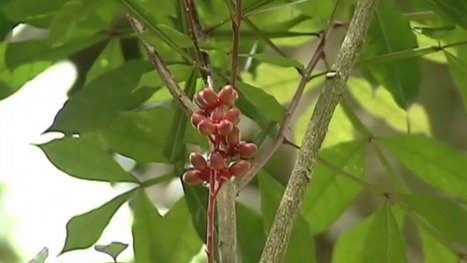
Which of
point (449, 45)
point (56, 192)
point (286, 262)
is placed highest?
point (449, 45)

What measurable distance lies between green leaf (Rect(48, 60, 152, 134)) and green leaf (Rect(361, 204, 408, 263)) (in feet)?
0.54

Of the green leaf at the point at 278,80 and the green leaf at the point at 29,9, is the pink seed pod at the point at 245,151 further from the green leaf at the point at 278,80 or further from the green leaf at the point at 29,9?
the green leaf at the point at 278,80

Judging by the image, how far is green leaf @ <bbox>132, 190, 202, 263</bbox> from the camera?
0.54 meters

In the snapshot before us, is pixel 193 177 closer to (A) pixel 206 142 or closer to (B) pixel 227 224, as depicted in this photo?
(B) pixel 227 224

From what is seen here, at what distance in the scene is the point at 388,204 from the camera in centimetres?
53

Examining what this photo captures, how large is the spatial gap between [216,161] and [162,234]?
0.22m

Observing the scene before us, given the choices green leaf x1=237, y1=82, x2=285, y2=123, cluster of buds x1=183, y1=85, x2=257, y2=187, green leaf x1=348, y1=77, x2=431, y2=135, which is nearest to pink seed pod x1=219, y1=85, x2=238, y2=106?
cluster of buds x1=183, y1=85, x2=257, y2=187

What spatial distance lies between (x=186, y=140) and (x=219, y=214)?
5.6 inches

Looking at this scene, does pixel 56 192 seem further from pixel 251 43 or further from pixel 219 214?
pixel 219 214

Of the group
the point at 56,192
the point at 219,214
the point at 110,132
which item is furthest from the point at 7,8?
the point at 56,192

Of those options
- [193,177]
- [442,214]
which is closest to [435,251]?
[442,214]

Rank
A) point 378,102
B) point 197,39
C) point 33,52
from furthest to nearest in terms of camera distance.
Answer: point 378,102 < point 33,52 < point 197,39

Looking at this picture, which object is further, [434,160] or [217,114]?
[434,160]

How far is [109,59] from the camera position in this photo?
2.18 feet
